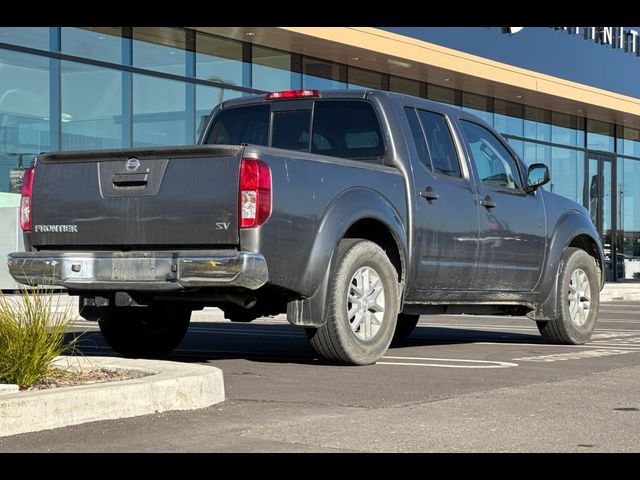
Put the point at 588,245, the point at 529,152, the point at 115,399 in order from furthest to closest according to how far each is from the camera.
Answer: the point at 529,152 → the point at 588,245 → the point at 115,399

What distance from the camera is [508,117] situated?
28766 millimetres

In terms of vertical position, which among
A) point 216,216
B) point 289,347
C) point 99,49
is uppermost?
point 99,49

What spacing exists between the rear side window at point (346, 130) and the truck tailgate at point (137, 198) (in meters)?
1.88

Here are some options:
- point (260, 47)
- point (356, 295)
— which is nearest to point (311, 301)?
point (356, 295)

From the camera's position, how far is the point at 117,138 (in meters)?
18.6

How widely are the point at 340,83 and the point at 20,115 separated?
824cm

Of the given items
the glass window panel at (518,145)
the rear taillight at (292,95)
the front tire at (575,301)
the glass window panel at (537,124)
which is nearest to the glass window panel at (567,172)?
the glass window panel at (537,124)

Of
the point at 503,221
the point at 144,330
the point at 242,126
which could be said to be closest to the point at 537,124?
the point at 503,221

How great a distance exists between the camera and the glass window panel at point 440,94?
26.2 m

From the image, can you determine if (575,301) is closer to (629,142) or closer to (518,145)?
(518,145)

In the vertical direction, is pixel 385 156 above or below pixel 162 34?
below

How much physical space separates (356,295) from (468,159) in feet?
6.73

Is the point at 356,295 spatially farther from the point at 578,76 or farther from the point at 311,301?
the point at 578,76

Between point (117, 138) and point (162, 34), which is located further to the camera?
point (162, 34)
